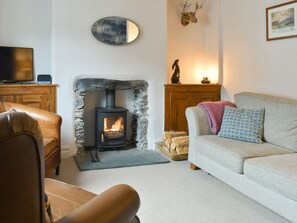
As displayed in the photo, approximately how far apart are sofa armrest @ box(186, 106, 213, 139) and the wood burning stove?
122cm

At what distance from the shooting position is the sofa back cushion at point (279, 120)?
9.67ft

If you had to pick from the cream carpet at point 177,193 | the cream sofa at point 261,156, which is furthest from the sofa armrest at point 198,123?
the cream carpet at point 177,193

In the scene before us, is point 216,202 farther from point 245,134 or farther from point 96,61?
point 96,61

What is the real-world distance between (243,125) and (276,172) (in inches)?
40.7

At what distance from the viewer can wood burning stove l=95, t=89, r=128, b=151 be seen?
4355 millimetres

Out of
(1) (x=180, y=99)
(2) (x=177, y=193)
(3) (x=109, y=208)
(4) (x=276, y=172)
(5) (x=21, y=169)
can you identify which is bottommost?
(2) (x=177, y=193)

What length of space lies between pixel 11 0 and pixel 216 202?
3.71 m

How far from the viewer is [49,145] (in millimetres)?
3006

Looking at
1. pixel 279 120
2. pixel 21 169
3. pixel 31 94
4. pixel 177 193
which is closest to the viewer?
pixel 21 169

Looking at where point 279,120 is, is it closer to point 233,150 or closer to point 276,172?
point 233,150

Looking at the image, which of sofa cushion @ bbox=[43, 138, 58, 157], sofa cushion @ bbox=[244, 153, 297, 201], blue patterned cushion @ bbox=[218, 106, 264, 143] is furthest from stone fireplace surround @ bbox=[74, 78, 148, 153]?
sofa cushion @ bbox=[244, 153, 297, 201]

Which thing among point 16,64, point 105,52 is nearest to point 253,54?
point 105,52

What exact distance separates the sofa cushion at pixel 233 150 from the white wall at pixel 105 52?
1491 mm

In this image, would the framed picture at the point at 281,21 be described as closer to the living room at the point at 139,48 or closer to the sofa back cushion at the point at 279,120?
the living room at the point at 139,48
